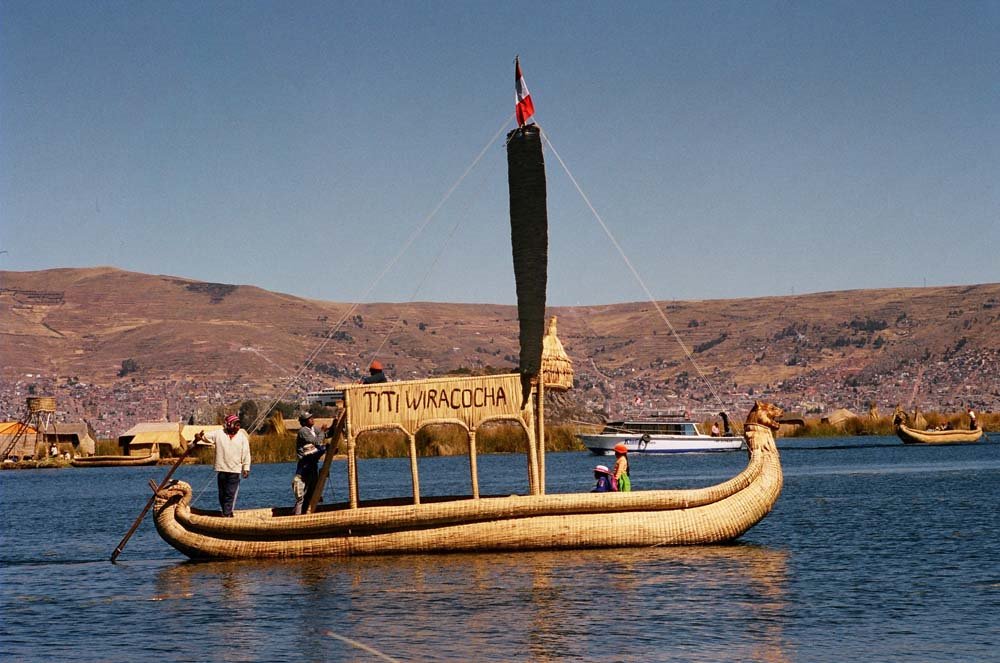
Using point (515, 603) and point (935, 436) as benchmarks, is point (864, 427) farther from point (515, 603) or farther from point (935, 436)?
point (515, 603)

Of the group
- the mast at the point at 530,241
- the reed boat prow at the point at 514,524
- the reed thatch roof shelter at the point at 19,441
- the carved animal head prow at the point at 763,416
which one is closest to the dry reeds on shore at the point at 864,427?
the reed thatch roof shelter at the point at 19,441

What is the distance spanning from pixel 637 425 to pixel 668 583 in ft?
250

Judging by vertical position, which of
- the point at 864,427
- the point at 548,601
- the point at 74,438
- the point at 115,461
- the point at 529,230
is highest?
the point at 529,230

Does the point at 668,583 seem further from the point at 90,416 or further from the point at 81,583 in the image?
the point at 90,416

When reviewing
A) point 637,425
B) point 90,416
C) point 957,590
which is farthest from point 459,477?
point 90,416

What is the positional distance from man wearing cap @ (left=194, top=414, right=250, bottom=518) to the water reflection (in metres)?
1.28

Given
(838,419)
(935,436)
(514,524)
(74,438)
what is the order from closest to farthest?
(514,524), (935,436), (74,438), (838,419)

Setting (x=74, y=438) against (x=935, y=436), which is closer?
(x=935, y=436)

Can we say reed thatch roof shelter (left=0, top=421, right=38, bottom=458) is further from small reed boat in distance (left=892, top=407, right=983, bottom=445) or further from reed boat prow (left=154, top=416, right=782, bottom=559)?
reed boat prow (left=154, top=416, right=782, bottom=559)

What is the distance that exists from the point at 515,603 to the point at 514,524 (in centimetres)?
493

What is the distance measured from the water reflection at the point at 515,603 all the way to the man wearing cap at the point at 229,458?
128 cm

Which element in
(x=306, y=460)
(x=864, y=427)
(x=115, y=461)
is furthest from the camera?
(x=864, y=427)

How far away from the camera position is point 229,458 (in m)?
23.9

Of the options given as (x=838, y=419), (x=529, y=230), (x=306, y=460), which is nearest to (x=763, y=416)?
(x=529, y=230)
